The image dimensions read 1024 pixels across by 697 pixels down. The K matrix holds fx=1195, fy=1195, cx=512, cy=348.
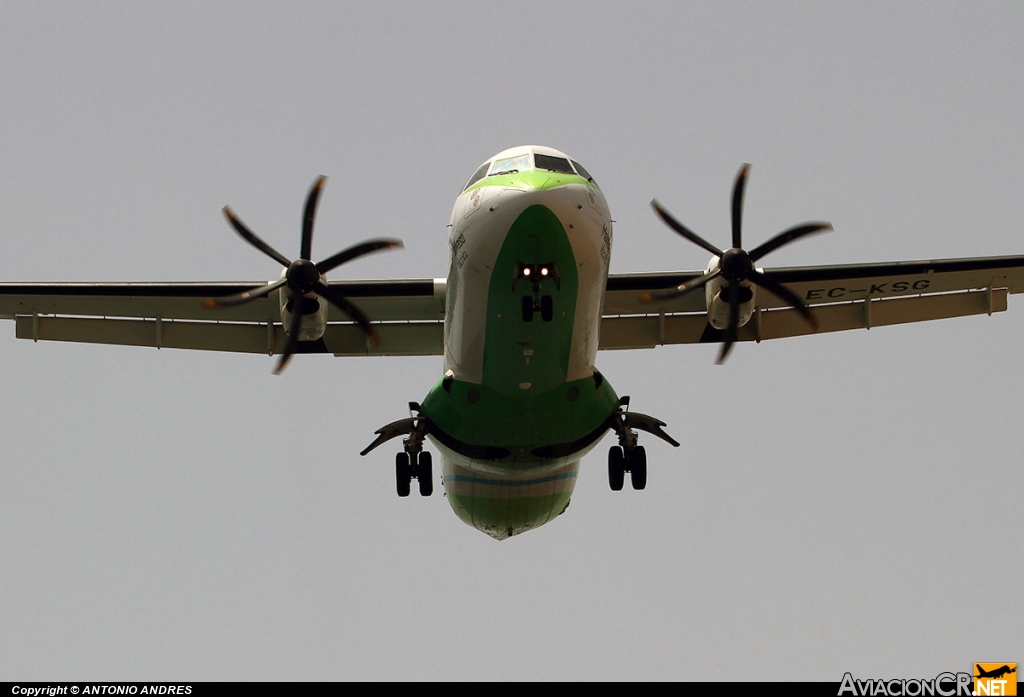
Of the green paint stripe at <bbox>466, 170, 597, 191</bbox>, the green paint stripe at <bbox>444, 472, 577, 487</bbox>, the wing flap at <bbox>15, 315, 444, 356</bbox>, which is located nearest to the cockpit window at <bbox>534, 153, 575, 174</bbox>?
the green paint stripe at <bbox>466, 170, 597, 191</bbox>

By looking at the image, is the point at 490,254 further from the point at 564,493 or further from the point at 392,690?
the point at 392,690

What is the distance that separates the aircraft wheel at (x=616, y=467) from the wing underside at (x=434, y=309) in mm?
2315

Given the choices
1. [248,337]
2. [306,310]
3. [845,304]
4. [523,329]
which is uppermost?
[845,304]

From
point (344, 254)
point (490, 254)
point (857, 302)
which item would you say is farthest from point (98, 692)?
point (857, 302)

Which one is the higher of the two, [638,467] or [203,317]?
[203,317]

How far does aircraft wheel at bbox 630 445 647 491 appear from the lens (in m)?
18.9

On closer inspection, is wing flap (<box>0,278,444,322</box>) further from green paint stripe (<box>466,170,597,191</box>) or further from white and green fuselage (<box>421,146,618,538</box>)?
green paint stripe (<box>466,170,597,191</box>)

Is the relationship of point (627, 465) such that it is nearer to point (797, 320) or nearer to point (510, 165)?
point (797, 320)

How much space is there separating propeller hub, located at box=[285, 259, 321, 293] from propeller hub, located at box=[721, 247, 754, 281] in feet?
19.2

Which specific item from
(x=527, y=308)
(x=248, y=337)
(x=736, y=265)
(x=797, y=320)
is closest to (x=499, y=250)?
(x=527, y=308)

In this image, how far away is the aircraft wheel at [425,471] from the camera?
18891mm

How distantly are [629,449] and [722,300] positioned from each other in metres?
2.87

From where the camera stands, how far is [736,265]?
56.4ft

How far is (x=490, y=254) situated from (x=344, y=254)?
2863mm
